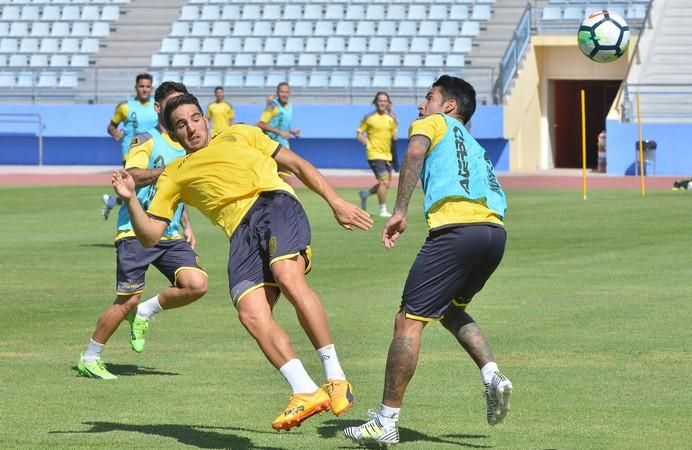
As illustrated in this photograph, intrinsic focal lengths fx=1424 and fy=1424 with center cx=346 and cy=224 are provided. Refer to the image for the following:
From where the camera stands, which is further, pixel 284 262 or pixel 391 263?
pixel 391 263

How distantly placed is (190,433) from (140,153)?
3254 millimetres

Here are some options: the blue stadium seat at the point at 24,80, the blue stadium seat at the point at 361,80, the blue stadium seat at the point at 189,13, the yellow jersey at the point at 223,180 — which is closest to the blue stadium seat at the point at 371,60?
the blue stadium seat at the point at 361,80

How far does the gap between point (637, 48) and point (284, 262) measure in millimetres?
31976

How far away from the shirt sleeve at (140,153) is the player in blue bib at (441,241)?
348cm

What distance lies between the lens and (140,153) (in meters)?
10.9

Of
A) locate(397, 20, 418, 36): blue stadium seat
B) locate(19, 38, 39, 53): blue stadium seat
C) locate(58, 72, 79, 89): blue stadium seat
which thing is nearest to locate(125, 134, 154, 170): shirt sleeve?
locate(397, 20, 418, 36): blue stadium seat

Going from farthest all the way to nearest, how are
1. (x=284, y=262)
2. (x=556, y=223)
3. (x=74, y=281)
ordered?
(x=556, y=223) → (x=74, y=281) → (x=284, y=262)

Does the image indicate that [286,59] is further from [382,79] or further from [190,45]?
[382,79]

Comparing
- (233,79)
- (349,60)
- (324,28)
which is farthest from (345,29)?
(233,79)

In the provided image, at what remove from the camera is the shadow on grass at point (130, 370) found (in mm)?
10539

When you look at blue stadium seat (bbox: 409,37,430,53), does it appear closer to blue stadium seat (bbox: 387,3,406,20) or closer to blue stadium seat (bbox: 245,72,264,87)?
blue stadium seat (bbox: 387,3,406,20)

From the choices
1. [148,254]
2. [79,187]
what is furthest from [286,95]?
[148,254]

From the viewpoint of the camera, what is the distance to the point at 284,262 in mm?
7766

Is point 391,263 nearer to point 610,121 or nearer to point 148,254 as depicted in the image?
point 148,254
